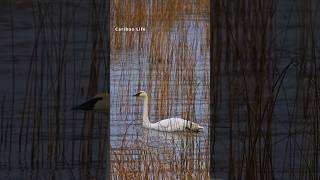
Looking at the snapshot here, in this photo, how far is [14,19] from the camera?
3.74m

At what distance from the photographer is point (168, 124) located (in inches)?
122

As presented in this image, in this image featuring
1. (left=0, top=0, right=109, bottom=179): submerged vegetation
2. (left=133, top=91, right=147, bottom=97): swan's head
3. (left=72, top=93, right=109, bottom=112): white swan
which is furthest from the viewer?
(left=0, top=0, right=109, bottom=179): submerged vegetation

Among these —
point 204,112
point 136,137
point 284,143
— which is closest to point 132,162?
point 136,137

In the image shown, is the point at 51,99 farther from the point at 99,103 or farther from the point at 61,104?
the point at 99,103

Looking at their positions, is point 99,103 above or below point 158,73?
below

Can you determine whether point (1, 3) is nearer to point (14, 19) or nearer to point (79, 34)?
point (14, 19)

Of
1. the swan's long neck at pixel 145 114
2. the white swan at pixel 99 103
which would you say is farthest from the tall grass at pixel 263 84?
the swan's long neck at pixel 145 114

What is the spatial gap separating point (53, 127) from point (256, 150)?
0.87m

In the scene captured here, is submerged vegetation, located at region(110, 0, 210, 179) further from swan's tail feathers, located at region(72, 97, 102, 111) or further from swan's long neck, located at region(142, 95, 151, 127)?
swan's tail feathers, located at region(72, 97, 102, 111)

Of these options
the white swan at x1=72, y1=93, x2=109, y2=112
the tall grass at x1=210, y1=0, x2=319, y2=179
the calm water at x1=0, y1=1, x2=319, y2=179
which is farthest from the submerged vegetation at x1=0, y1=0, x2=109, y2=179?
the tall grass at x1=210, y1=0, x2=319, y2=179

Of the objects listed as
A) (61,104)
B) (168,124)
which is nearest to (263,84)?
(168,124)

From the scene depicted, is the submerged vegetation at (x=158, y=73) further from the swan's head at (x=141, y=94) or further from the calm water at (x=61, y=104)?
the calm water at (x=61, y=104)

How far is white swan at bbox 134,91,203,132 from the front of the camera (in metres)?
3.08

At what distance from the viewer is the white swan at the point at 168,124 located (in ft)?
10.1
